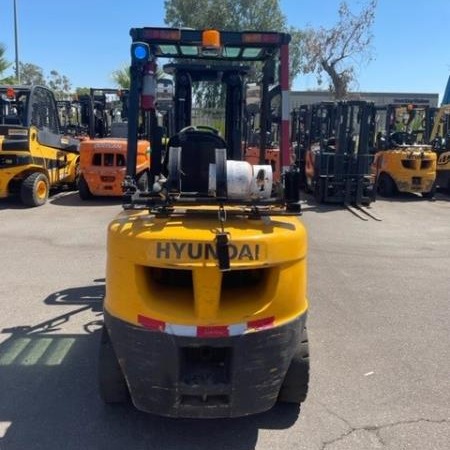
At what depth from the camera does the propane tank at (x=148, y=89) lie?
12.7ft

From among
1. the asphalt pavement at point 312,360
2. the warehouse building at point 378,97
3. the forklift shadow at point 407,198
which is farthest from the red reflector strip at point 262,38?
the warehouse building at point 378,97

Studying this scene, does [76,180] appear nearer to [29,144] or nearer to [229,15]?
[29,144]

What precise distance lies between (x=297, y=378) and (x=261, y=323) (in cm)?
67

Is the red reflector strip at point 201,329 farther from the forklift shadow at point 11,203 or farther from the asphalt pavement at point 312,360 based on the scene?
the forklift shadow at point 11,203

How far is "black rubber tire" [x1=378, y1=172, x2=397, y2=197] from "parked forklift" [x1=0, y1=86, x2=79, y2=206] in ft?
28.7

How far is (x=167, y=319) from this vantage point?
9.86ft

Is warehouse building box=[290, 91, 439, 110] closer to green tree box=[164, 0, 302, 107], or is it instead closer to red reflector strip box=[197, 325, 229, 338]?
green tree box=[164, 0, 302, 107]

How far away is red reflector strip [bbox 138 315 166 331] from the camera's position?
300 centimetres

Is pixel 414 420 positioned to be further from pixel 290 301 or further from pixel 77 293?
pixel 77 293

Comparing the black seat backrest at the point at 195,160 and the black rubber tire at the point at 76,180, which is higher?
the black seat backrest at the point at 195,160

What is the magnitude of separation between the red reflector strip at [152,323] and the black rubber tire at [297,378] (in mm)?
947

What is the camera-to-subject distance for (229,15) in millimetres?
34594

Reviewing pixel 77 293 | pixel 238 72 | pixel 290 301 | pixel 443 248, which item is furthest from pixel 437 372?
pixel 443 248

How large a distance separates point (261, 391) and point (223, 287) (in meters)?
0.65
